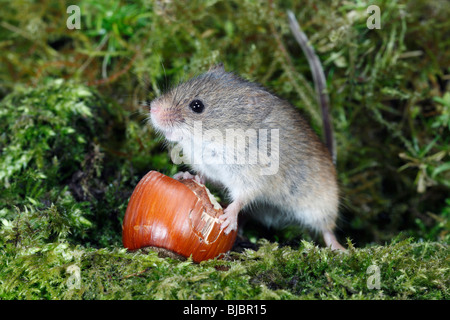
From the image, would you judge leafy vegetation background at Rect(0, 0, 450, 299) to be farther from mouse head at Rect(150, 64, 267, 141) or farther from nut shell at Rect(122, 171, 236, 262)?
mouse head at Rect(150, 64, 267, 141)

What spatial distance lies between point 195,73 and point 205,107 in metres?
0.94

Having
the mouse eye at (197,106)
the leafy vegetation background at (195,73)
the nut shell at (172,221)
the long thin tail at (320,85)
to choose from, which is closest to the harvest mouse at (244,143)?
the mouse eye at (197,106)

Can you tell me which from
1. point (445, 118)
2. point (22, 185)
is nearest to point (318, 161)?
point (445, 118)

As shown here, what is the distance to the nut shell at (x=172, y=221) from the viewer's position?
2500 millimetres

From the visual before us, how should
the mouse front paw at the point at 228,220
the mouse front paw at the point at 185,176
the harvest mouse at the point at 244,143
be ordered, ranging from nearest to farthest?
the mouse front paw at the point at 228,220 < the harvest mouse at the point at 244,143 < the mouse front paw at the point at 185,176

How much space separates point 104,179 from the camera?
368 centimetres

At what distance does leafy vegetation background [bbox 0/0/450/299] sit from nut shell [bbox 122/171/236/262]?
0.73 ft

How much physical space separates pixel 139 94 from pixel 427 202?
3413 millimetres

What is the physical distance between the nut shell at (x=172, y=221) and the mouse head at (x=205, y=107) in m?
0.48

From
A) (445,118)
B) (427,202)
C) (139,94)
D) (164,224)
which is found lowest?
(427,202)

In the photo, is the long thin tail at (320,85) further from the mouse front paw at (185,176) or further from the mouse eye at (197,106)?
the mouse eye at (197,106)

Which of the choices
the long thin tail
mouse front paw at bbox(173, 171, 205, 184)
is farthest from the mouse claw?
the long thin tail

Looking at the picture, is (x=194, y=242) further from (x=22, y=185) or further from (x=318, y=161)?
(x=22, y=185)
